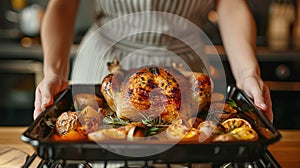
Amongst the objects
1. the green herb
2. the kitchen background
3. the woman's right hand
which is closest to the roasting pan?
the green herb

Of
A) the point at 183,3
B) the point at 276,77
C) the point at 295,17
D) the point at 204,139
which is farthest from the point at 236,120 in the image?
the point at 295,17

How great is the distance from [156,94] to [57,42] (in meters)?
0.54

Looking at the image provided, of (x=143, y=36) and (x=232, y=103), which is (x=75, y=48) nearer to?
(x=143, y=36)

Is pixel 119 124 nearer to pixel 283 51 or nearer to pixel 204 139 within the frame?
pixel 204 139

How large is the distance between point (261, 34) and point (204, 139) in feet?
7.98

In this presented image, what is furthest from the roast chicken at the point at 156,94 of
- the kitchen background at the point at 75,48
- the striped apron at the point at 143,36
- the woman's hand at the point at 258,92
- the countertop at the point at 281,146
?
the kitchen background at the point at 75,48

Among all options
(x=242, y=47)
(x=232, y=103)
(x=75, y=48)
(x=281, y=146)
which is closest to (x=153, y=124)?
(x=232, y=103)

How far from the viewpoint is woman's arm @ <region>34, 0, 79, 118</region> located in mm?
1161

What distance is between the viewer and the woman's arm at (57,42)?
116 cm

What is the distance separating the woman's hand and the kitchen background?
4.87 ft

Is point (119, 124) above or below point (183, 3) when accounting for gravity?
below

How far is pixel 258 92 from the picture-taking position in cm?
106

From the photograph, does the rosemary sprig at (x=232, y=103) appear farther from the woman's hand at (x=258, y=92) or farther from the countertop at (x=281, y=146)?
the countertop at (x=281, y=146)

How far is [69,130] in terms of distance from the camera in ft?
2.71
